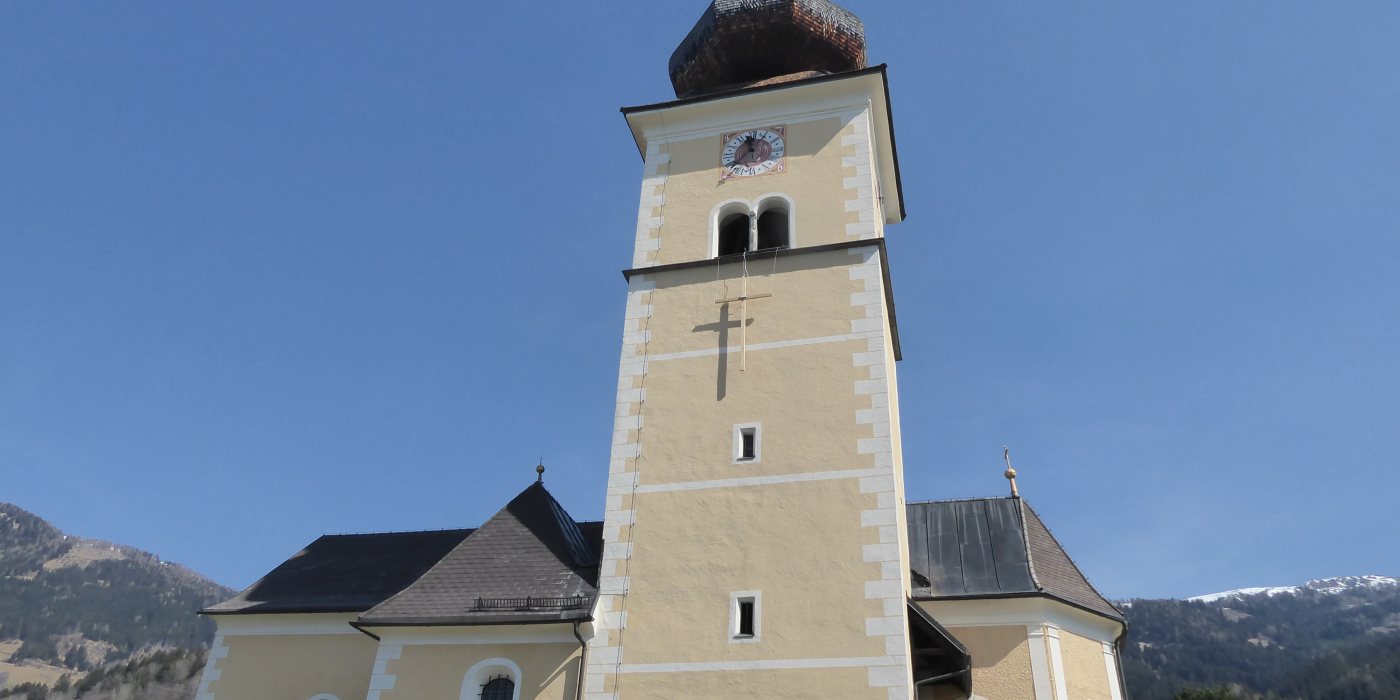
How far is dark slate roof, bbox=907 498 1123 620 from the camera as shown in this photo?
18.2 meters

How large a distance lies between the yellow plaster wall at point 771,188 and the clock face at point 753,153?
0.43 ft

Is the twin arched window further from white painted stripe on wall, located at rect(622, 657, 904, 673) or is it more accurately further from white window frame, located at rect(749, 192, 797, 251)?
white painted stripe on wall, located at rect(622, 657, 904, 673)

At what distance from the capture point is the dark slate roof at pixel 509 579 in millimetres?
15195

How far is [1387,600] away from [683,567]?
215126 millimetres

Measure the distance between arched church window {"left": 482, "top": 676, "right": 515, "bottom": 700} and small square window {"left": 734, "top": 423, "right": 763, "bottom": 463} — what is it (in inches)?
176

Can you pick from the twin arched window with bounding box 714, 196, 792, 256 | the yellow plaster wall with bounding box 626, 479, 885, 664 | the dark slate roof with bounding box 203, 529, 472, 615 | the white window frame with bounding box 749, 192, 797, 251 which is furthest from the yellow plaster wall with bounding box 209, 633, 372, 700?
the white window frame with bounding box 749, 192, 797, 251

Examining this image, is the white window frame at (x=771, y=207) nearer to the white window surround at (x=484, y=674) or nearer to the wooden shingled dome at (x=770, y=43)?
the wooden shingled dome at (x=770, y=43)

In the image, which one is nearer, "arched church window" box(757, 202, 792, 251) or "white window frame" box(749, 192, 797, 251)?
"white window frame" box(749, 192, 797, 251)

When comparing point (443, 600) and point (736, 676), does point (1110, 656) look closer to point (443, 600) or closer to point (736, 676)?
point (736, 676)

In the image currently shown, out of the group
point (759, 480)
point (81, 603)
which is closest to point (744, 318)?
point (759, 480)

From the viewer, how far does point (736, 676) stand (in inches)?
556

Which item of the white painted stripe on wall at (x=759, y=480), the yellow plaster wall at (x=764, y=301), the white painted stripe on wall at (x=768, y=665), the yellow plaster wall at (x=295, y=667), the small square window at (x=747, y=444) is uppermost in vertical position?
the yellow plaster wall at (x=764, y=301)

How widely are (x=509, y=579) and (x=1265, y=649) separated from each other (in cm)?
14428

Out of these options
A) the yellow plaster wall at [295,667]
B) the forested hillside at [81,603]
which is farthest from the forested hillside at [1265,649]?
the forested hillside at [81,603]
